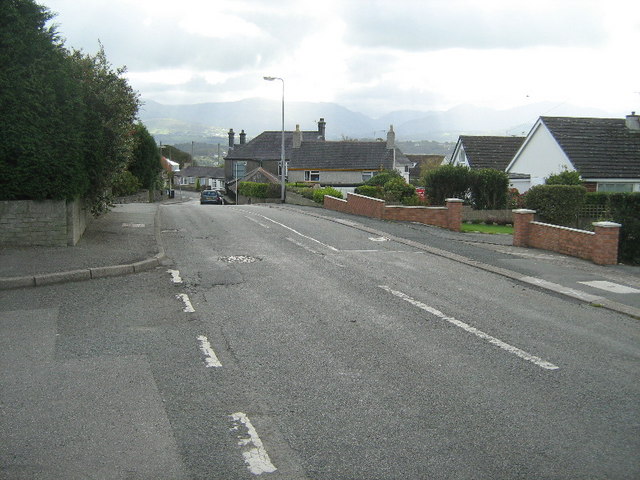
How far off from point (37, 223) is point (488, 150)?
35.6 meters

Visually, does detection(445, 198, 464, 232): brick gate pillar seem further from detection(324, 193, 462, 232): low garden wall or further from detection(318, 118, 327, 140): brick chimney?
detection(318, 118, 327, 140): brick chimney

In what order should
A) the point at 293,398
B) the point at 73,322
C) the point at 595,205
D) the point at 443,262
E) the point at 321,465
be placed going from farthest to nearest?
the point at 595,205 → the point at 443,262 → the point at 73,322 → the point at 293,398 → the point at 321,465

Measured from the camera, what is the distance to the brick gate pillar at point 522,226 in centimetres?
1878

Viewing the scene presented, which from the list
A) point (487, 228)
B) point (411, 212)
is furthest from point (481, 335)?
point (487, 228)

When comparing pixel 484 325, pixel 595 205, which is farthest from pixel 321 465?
pixel 595 205

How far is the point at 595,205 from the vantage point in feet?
81.9

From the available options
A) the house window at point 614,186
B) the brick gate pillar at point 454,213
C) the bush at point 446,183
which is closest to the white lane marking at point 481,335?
the brick gate pillar at point 454,213

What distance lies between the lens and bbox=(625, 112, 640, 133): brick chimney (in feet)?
112

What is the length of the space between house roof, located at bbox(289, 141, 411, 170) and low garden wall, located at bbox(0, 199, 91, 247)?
55275mm

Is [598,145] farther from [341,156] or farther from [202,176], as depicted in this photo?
Answer: [202,176]

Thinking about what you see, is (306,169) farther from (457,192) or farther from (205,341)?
(205,341)

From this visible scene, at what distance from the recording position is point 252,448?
4855 millimetres

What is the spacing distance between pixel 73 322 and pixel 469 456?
19.7ft

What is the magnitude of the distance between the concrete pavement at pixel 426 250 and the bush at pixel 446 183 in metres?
7.84
